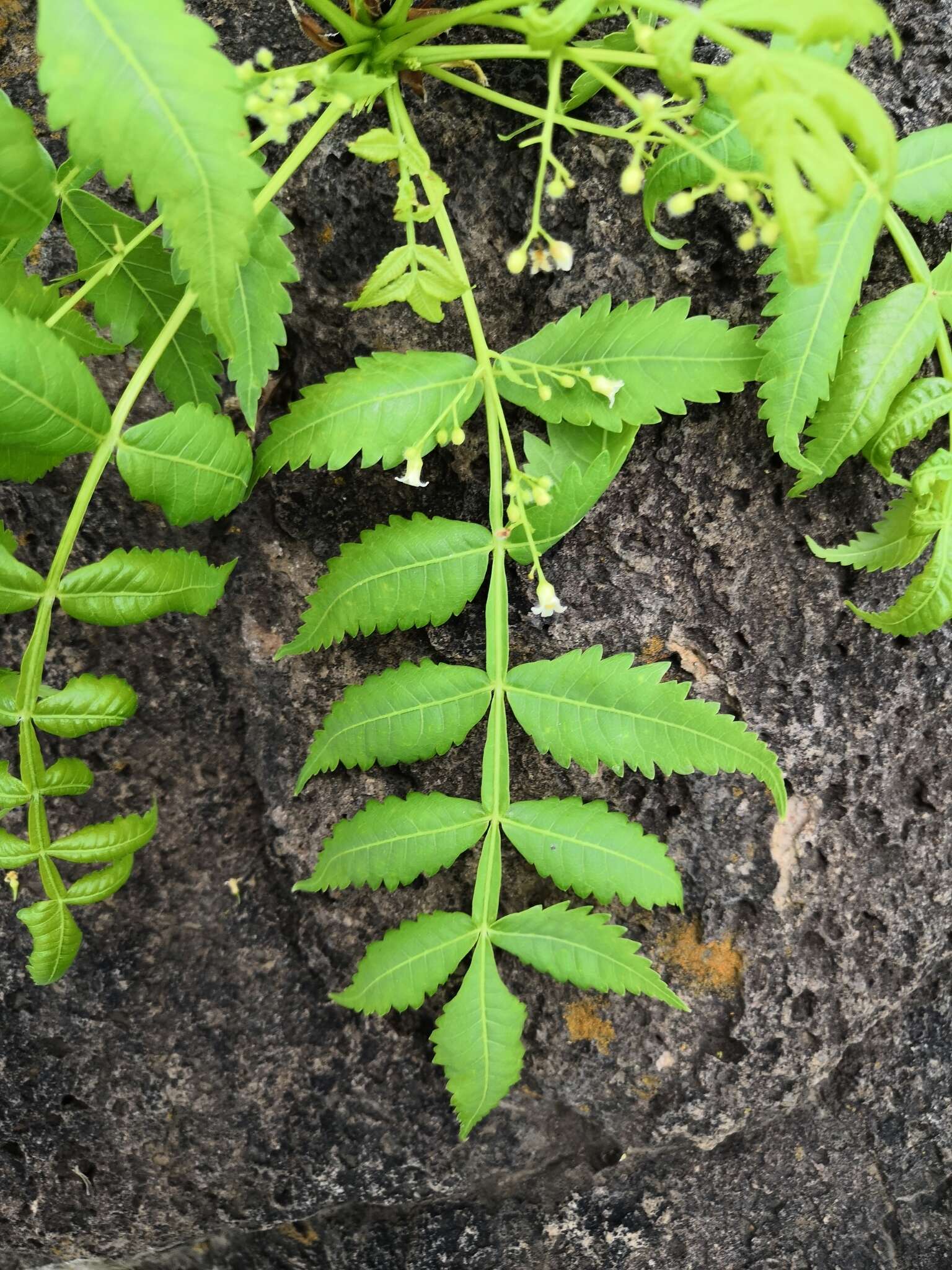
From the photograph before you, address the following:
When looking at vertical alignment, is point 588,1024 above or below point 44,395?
below

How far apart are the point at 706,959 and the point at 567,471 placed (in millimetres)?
1096

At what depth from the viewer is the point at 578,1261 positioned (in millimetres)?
2225

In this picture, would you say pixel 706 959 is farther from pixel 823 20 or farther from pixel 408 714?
pixel 823 20

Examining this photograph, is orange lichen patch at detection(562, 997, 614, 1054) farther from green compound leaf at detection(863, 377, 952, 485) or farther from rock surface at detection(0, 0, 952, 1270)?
green compound leaf at detection(863, 377, 952, 485)

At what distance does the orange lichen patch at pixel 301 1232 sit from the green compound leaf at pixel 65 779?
52.7 inches

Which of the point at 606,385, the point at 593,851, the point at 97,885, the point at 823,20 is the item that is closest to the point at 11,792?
the point at 97,885

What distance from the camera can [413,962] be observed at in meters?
1.61

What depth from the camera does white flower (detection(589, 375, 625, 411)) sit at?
5.05 ft

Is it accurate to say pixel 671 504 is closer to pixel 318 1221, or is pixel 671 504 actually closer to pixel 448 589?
pixel 448 589

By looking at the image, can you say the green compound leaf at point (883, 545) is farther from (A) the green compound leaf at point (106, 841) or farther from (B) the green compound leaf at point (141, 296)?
(A) the green compound leaf at point (106, 841)

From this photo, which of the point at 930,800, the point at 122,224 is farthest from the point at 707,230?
the point at 930,800

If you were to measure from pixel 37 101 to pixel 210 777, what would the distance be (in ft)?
4.73

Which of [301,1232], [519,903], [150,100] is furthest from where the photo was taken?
[301,1232]

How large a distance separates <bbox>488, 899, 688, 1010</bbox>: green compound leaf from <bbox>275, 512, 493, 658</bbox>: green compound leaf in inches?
20.8
